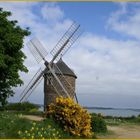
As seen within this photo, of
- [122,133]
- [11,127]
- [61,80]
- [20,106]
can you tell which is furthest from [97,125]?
[20,106]

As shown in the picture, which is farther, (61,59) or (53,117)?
(61,59)

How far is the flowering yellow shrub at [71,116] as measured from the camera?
21250 millimetres

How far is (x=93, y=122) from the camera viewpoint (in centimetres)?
2475

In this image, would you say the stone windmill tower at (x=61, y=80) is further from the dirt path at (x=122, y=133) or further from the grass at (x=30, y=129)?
the grass at (x=30, y=129)

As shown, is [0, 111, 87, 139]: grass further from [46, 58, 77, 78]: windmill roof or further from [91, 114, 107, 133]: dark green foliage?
[46, 58, 77, 78]: windmill roof

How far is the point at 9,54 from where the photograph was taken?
93.1ft

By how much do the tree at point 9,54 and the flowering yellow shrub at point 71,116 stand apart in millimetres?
5806

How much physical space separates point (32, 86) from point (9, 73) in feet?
41.9

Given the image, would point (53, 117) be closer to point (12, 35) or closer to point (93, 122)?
point (93, 122)

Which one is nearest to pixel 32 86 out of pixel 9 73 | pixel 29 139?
pixel 9 73

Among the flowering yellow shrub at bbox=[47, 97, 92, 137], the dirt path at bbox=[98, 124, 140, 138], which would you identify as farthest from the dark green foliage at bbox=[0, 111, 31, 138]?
the dirt path at bbox=[98, 124, 140, 138]

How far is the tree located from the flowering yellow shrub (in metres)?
5.81

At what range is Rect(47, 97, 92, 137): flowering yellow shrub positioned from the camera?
2125cm

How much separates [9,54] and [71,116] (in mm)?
8567
